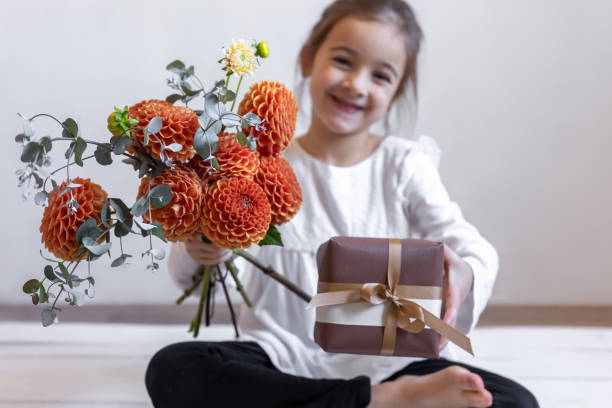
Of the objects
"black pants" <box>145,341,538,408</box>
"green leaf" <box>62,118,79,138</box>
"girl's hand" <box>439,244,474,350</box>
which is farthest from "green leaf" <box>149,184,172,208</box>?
"girl's hand" <box>439,244,474,350</box>

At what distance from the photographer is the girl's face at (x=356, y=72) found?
1.12 metres

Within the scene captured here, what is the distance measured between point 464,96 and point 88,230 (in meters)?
1.18

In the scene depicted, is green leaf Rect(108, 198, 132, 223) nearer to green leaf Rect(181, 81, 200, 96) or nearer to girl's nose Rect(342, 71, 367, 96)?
green leaf Rect(181, 81, 200, 96)

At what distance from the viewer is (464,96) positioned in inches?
63.9

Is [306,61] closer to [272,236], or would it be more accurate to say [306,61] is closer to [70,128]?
[272,236]

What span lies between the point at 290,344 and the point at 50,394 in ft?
1.42

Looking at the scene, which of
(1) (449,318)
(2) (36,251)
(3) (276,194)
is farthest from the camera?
(2) (36,251)

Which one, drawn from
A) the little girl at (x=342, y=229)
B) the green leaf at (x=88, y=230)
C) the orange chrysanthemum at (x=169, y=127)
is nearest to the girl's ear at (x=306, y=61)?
the little girl at (x=342, y=229)

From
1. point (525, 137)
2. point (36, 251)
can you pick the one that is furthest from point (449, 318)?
point (36, 251)

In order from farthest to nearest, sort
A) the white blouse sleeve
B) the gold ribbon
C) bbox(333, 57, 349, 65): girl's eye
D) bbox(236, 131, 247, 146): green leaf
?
1. bbox(333, 57, 349, 65): girl's eye
2. the white blouse sleeve
3. the gold ribbon
4. bbox(236, 131, 247, 146): green leaf

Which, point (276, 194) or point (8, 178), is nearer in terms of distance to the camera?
point (276, 194)

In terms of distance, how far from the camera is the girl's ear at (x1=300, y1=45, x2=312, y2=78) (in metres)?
1.26

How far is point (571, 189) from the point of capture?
170cm

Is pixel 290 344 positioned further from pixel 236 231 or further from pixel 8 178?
pixel 8 178
